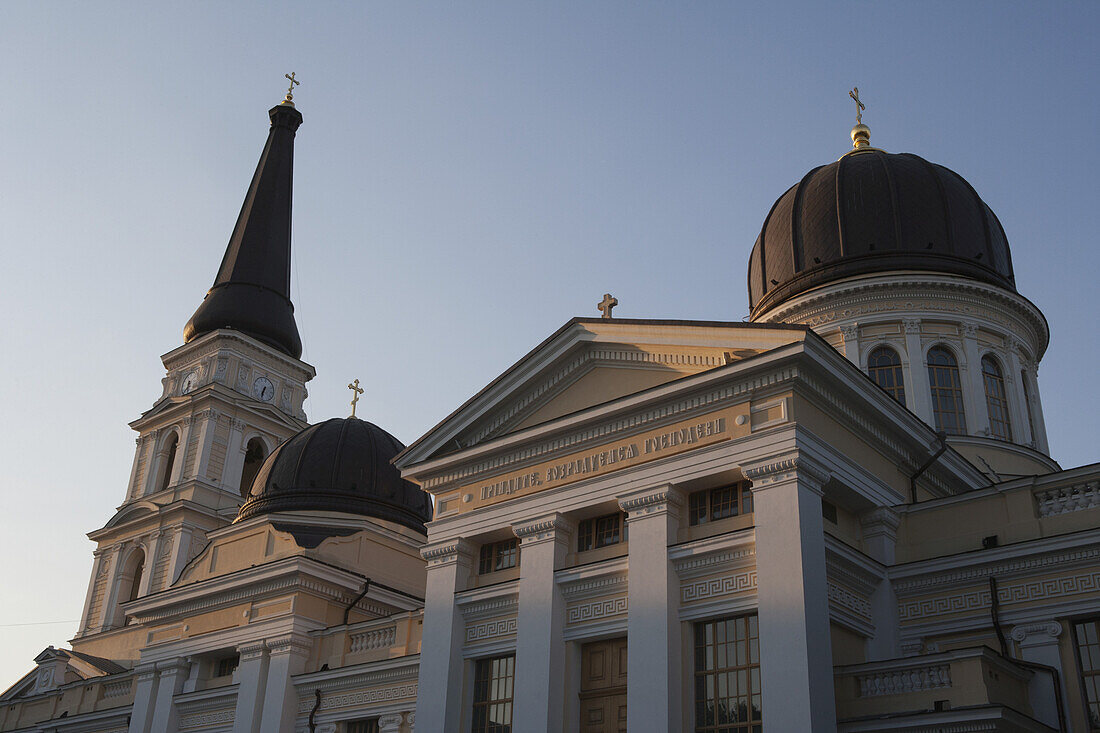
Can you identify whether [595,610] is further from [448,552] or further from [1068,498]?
[1068,498]

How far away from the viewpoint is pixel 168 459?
48.1 metres

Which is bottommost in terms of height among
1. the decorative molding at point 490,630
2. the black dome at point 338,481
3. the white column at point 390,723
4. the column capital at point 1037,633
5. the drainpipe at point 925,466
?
the white column at point 390,723

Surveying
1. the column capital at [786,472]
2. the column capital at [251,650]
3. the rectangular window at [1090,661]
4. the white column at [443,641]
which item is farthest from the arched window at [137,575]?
the rectangular window at [1090,661]

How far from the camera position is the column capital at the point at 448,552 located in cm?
2080

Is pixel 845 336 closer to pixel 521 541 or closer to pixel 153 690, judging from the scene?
pixel 521 541

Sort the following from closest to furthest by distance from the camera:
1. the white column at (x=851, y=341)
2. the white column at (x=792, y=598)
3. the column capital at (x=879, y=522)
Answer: the white column at (x=792, y=598) → the column capital at (x=879, y=522) → the white column at (x=851, y=341)

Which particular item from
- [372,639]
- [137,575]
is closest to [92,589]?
[137,575]

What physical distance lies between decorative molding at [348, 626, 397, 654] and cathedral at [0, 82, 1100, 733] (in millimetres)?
96

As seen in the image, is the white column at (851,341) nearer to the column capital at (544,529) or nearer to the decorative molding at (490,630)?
the column capital at (544,529)

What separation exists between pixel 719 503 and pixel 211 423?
33.1m

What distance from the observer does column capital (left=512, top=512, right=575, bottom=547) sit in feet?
63.3

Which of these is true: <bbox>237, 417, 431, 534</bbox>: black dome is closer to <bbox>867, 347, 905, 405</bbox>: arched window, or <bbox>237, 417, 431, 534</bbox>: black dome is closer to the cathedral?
the cathedral

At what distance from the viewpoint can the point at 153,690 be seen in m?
27.3

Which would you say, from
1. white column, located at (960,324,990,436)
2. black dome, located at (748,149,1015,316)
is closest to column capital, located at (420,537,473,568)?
black dome, located at (748,149,1015,316)
